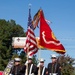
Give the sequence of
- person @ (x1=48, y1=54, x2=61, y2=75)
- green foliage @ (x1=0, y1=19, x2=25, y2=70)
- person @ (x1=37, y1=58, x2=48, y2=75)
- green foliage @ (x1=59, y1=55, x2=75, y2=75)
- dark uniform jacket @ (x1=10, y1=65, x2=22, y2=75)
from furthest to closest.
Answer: green foliage @ (x1=0, y1=19, x2=25, y2=70) < green foliage @ (x1=59, y1=55, x2=75, y2=75) < dark uniform jacket @ (x1=10, y1=65, x2=22, y2=75) < person @ (x1=37, y1=58, x2=48, y2=75) < person @ (x1=48, y1=54, x2=61, y2=75)

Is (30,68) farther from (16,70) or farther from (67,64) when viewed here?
(67,64)

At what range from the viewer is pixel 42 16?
657 inches

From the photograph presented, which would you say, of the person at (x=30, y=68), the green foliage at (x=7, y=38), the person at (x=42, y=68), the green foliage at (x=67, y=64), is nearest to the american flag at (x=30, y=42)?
the person at (x=30, y=68)

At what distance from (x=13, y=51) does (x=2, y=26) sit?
4090 mm

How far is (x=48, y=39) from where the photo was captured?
635 inches

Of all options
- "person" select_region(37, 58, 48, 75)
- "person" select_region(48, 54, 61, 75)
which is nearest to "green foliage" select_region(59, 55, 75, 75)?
"person" select_region(37, 58, 48, 75)

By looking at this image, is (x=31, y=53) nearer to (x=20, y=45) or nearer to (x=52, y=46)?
(x=52, y=46)

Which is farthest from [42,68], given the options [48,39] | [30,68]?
[48,39]

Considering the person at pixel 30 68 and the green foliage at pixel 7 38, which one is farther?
the green foliage at pixel 7 38

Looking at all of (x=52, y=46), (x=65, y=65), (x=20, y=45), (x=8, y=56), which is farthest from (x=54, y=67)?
(x=8, y=56)

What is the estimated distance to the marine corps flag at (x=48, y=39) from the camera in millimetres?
15836

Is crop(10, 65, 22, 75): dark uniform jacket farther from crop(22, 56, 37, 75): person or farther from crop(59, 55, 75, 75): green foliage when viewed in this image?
crop(59, 55, 75, 75): green foliage

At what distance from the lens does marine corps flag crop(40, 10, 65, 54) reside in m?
15.8

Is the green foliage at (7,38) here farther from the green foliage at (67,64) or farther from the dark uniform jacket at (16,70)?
the dark uniform jacket at (16,70)
